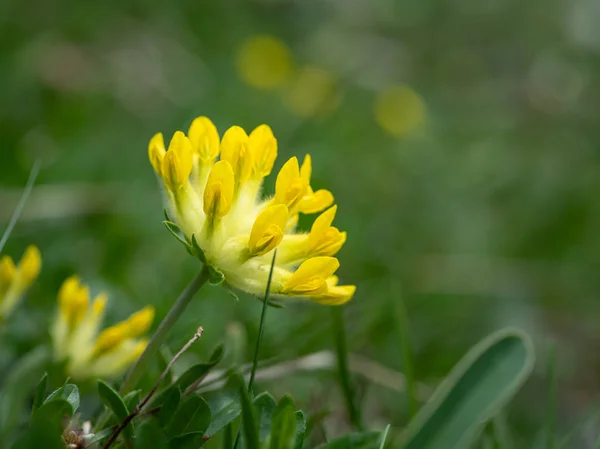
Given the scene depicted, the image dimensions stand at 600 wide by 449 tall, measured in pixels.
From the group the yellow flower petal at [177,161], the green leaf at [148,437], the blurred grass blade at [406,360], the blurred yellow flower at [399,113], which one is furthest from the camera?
the blurred yellow flower at [399,113]

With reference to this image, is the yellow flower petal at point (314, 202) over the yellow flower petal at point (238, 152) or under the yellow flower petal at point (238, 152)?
under

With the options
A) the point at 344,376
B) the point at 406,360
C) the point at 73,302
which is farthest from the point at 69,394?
the point at 406,360

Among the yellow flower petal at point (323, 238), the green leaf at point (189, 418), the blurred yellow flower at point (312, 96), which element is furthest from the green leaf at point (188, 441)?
the blurred yellow flower at point (312, 96)

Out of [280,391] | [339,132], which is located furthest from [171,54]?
[280,391]

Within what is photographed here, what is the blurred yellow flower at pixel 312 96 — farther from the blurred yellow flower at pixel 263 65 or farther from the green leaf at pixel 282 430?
the green leaf at pixel 282 430

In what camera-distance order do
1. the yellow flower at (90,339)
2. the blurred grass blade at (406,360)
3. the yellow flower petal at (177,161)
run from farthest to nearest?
1. the blurred grass blade at (406,360)
2. the yellow flower at (90,339)
3. the yellow flower petal at (177,161)
